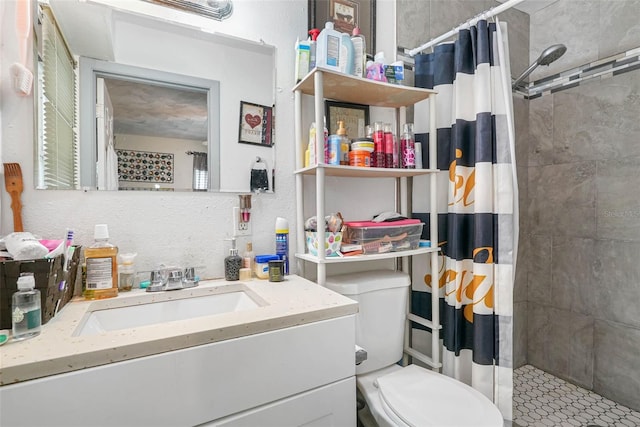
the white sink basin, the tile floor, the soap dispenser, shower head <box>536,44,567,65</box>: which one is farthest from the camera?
shower head <box>536,44,567,65</box>

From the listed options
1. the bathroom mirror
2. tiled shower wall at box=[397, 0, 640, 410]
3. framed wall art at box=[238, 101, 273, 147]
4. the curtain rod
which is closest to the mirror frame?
the bathroom mirror

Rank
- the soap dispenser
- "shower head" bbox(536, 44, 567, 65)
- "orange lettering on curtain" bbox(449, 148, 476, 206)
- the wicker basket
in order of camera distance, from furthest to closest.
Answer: "shower head" bbox(536, 44, 567, 65), "orange lettering on curtain" bbox(449, 148, 476, 206), the soap dispenser, the wicker basket

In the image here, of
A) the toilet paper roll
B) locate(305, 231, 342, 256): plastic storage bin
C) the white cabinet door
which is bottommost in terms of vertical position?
the white cabinet door

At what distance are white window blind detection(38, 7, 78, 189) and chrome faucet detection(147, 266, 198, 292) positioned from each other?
1.31 ft

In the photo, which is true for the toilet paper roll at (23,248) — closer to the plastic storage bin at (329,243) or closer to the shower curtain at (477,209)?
the plastic storage bin at (329,243)

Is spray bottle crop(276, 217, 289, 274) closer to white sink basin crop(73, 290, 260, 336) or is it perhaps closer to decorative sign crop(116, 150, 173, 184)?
white sink basin crop(73, 290, 260, 336)

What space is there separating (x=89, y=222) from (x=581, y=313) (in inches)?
103

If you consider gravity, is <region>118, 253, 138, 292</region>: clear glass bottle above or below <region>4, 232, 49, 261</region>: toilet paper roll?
below

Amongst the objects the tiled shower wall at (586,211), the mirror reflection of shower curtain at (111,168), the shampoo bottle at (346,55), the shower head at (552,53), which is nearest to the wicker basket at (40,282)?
the mirror reflection of shower curtain at (111,168)

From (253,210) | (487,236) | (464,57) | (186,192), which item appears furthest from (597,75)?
(186,192)

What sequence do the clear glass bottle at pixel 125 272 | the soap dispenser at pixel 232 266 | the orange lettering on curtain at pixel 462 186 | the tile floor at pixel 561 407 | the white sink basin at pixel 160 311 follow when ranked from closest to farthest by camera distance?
the white sink basin at pixel 160 311 → the clear glass bottle at pixel 125 272 → the soap dispenser at pixel 232 266 → the orange lettering on curtain at pixel 462 186 → the tile floor at pixel 561 407

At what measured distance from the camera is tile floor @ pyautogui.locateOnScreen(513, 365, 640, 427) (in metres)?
1.65

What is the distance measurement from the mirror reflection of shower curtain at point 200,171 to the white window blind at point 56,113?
370mm

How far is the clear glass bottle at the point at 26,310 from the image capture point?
71cm
